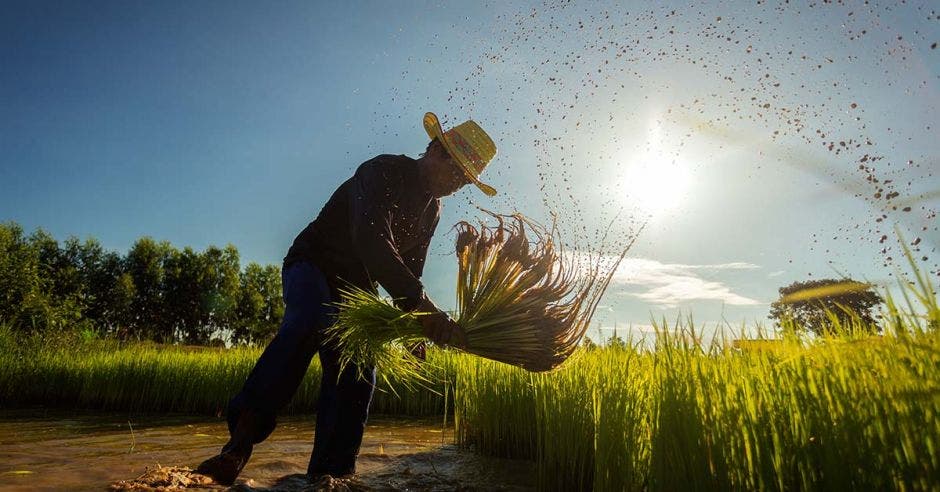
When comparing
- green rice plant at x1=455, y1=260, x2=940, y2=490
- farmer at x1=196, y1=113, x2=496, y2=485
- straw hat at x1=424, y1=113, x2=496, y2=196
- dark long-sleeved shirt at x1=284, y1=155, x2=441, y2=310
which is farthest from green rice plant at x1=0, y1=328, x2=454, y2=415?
green rice plant at x1=455, y1=260, x2=940, y2=490

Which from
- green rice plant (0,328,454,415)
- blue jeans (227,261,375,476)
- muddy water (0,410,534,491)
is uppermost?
green rice plant (0,328,454,415)

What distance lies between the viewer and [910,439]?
1.39 meters

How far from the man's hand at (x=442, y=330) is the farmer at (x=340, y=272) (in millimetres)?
231

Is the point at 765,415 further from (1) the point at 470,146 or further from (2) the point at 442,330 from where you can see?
(1) the point at 470,146

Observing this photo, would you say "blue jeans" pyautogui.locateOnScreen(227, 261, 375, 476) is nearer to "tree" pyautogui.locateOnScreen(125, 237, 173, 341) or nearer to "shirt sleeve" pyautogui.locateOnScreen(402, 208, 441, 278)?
"shirt sleeve" pyautogui.locateOnScreen(402, 208, 441, 278)

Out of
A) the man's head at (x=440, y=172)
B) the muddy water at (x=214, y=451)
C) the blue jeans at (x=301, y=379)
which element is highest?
the man's head at (x=440, y=172)

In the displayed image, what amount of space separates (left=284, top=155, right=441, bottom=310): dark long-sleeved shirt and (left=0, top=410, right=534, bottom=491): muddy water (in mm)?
1178

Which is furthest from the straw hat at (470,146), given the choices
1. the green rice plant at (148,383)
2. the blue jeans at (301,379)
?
the green rice plant at (148,383)

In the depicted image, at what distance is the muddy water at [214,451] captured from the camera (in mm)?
3246

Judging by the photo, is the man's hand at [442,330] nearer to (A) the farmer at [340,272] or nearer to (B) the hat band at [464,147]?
(A) the farmer at [340,272]

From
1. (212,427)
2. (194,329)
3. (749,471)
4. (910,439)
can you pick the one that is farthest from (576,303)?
(194,329)

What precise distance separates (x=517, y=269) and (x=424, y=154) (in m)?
0.97

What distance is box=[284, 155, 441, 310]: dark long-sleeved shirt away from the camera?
279cm

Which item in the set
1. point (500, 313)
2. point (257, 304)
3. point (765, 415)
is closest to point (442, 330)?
point (500, 313)
